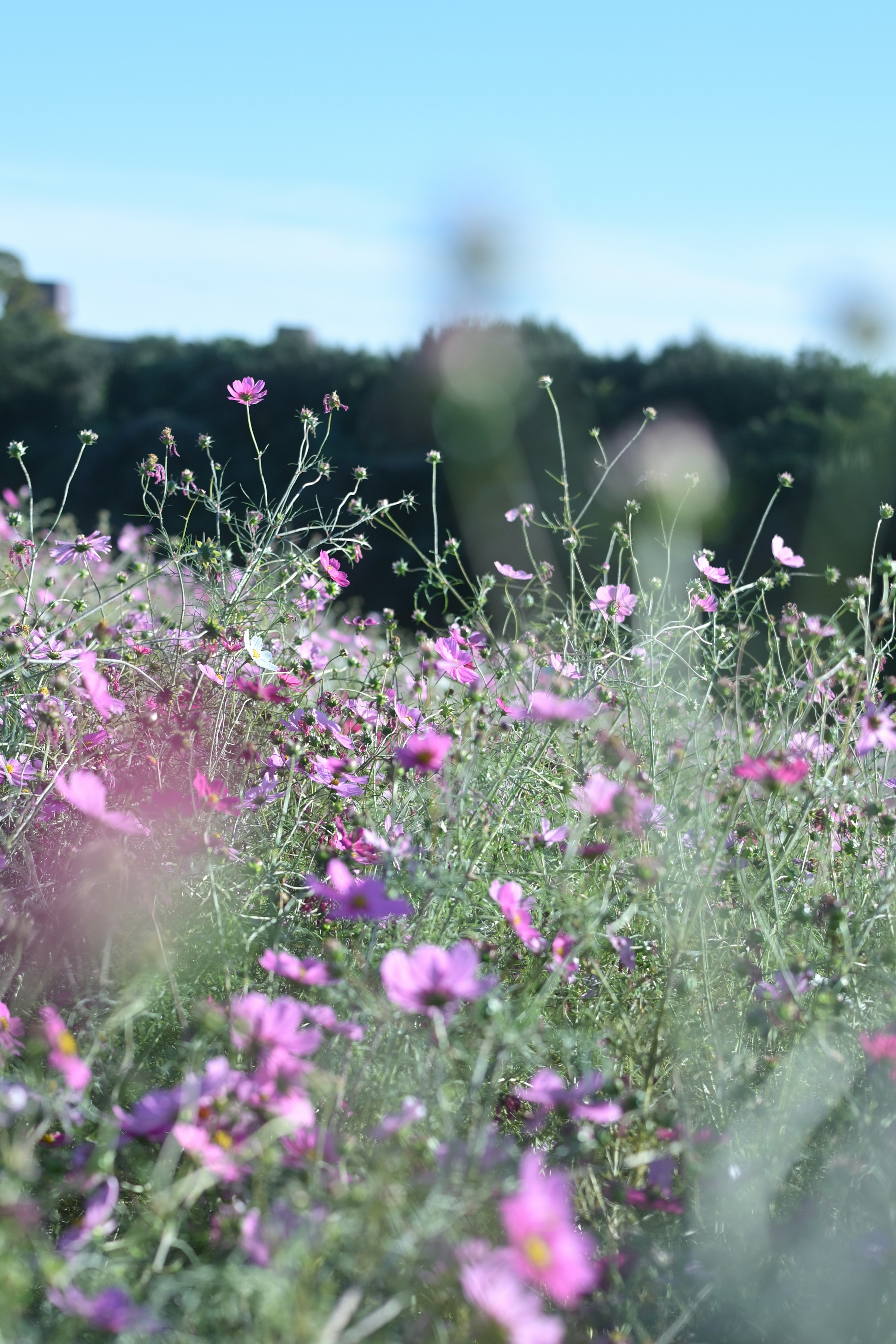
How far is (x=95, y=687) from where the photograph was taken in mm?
1371

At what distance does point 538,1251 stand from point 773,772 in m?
0.60

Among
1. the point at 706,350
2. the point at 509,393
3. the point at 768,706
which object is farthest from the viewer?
the point at 706,350

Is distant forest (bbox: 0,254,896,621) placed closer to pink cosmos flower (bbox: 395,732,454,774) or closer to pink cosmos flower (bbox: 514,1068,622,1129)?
pink cosmos flower (bbox: 395,732,454,774)

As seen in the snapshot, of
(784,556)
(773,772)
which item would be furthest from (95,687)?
(784,556)

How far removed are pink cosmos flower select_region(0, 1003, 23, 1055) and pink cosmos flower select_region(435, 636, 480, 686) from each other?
0.73m

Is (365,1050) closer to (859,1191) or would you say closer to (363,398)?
(859,1191)

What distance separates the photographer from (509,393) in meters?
10.7

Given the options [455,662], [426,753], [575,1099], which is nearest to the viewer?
[575,1099]

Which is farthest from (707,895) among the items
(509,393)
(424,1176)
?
(509,393)

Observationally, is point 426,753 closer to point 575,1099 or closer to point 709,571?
point 575,1099

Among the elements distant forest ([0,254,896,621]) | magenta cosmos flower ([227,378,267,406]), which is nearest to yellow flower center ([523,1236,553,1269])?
magenta cosmos flower ([227,378,267,406])

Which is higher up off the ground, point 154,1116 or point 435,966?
point 435,966

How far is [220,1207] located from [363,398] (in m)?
13.0

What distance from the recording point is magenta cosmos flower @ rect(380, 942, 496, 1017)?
3.47 feet
